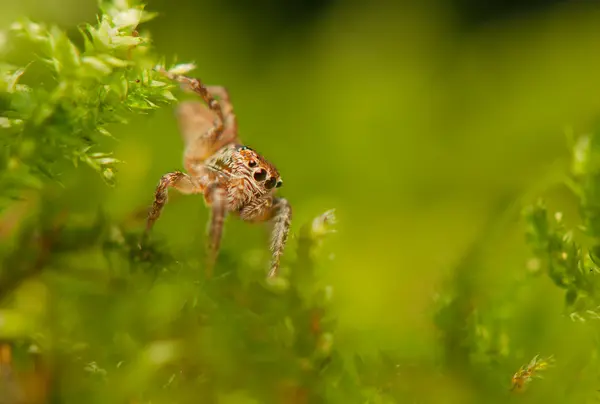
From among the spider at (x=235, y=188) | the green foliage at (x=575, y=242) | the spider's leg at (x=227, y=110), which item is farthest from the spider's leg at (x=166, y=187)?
the green foliage at (x=575, y=242)

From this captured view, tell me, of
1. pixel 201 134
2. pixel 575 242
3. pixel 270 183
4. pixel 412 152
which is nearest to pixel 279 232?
pixel 270 183

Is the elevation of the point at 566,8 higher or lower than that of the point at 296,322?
higher

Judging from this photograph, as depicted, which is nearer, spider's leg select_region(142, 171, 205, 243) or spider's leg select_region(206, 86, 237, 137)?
spider's leg select_region(142, 171, 205, 243)

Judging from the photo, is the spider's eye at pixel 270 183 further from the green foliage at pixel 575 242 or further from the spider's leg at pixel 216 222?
the green foliage at pixel 575 242

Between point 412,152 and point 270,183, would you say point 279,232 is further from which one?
point 412,152

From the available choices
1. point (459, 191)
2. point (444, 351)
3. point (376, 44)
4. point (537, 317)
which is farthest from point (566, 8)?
point (444, 351)

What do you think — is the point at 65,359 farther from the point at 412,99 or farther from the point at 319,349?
the point at 412,99

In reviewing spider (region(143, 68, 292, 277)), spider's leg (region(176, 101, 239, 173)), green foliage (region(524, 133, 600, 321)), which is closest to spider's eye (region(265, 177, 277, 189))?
spider (region(143, 68, 292, 277))

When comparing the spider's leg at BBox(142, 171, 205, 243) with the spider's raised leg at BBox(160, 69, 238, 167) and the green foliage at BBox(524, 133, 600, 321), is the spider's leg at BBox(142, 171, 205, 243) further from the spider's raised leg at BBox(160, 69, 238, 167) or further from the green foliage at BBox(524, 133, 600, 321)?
the green foliage at BBox(524, 133, 600, 321)
